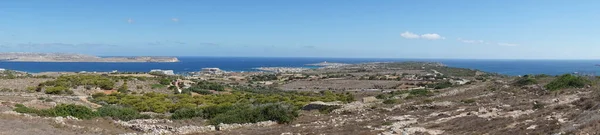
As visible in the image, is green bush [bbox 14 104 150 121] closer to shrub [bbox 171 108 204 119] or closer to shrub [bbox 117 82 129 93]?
shrub [bbox 171 108 204 119]

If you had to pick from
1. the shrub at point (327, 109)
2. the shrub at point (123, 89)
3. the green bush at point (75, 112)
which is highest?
the green bush at point (75, 112)

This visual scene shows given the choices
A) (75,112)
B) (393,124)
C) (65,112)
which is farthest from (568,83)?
(65,112)

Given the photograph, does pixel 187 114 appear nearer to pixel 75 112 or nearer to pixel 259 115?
pixel 259 115

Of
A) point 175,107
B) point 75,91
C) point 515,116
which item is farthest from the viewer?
point 75,91

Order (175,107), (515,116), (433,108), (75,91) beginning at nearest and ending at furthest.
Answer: (515,116)
(433,108)
(175,107)
(75,91)

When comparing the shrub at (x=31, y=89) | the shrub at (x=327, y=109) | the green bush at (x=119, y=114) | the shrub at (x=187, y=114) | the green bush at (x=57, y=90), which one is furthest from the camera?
the shrub at (x=31, y=89)

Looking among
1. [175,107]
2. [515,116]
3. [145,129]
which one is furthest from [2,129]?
[515,116]

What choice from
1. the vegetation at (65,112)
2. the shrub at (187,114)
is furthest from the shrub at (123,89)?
the vegetation at (65,112)

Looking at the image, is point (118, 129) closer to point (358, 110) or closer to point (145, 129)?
point (145, 129)

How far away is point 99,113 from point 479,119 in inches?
727

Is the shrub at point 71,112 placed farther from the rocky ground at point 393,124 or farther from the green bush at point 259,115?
the green bush at point 259,115

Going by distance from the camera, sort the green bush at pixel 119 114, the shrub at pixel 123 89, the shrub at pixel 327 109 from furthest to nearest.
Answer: the shrub at pixel 123 89, the shrub at pixel 327 109, the green bush at pixel 119 114

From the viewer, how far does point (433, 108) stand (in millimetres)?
25156

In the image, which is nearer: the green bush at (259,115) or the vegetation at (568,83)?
the green bush at (259,115)
